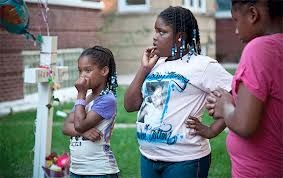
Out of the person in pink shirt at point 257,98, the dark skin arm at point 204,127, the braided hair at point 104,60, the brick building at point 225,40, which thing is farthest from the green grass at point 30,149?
the person in pink shirt at point 257,98

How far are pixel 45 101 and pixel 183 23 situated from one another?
1.56 meters

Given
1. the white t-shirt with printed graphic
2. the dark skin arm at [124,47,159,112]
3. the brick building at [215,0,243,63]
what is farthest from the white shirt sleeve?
the brick building at [215,0,243,63]

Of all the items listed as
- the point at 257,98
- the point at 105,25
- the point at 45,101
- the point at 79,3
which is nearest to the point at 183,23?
the point at 257,98

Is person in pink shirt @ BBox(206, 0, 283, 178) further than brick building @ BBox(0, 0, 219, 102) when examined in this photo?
No

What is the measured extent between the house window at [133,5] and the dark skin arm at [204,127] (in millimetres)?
1959

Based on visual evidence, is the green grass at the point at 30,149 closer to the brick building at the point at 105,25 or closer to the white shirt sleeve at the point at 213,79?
the brick building at the point at 105,25

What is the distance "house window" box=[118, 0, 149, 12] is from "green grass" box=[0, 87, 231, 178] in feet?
2.20

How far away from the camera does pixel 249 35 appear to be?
1.73 metres

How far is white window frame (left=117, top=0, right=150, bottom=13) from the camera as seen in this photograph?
156 inches

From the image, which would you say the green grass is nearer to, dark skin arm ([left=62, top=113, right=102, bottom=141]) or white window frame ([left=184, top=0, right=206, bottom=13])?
white window frame ([left=184, top=0, right=206, bottom=13])

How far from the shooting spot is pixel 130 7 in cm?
405

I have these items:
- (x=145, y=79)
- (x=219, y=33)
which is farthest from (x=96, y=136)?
(x=219, y=33)

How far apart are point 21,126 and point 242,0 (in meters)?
3.33

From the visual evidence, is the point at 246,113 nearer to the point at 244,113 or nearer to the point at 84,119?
the point at 244,113
